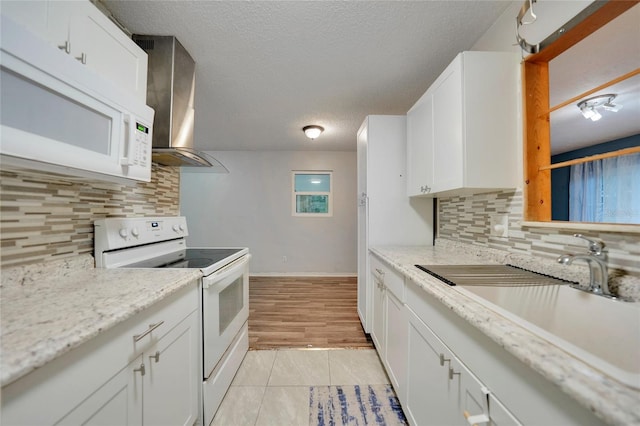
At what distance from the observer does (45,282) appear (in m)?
0.94

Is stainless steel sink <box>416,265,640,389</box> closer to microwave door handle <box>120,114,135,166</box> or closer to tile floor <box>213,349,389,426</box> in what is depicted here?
tile floor <box>213,349,389,426</box>

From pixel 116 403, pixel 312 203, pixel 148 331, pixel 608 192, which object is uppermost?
pixel 312 203

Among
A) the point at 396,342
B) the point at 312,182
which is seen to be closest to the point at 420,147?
the point at 396,342

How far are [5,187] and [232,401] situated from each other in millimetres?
1564

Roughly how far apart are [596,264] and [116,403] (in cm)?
174

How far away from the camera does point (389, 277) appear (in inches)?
60.9

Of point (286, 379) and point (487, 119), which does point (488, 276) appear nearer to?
point (487, 119)

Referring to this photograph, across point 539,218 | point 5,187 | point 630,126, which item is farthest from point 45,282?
point 630,126

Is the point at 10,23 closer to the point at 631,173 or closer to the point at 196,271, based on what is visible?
the point at 196,271

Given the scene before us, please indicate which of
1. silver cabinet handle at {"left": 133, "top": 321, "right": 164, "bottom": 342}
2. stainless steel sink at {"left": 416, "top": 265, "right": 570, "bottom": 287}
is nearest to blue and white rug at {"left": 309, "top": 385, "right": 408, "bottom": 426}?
stainless steel sink at {"left": 416, "top": 265, "right": 570, "bottom": 287}

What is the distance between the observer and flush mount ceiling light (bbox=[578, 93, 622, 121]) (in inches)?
43.4

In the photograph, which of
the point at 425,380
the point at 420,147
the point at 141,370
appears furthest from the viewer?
the point at 420,147

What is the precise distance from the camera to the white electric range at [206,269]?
4.00 feet

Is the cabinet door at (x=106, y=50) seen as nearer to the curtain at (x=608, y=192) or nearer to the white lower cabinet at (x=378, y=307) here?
the white lower cabinet at (x=378, y=307)
